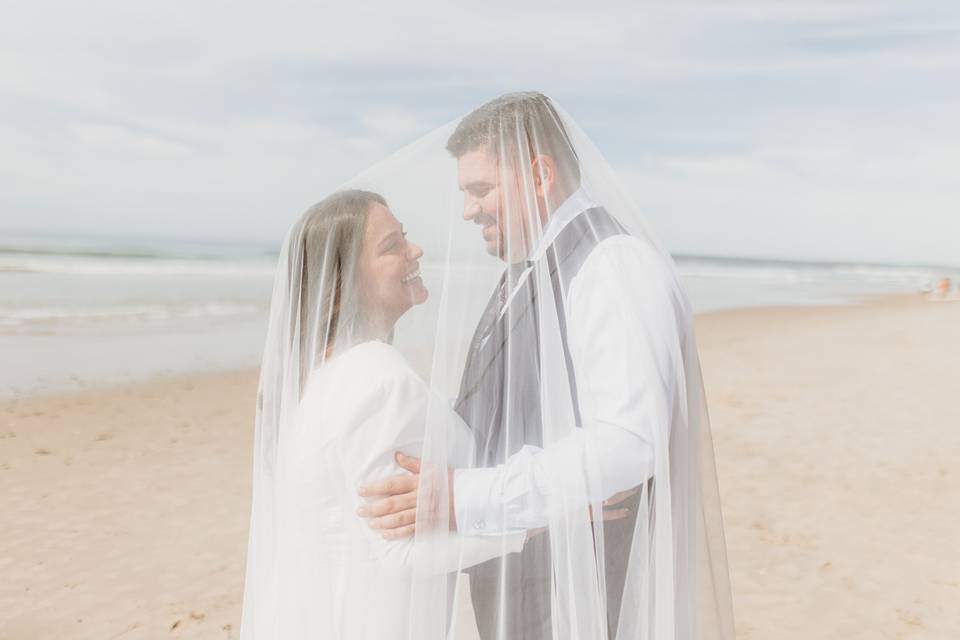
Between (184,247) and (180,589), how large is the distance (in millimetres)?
36406

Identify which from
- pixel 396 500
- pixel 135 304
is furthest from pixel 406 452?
pixel 135 304

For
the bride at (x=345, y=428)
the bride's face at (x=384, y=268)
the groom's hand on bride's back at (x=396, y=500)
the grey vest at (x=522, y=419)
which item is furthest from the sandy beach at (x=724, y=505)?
the bride's face at (x=384, y=268)

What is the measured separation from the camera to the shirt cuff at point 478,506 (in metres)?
1.85

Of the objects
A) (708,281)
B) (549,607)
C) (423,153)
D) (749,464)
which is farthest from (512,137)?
(708,281)

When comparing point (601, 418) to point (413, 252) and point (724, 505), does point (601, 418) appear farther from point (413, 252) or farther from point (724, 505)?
Result: point (724, 505)

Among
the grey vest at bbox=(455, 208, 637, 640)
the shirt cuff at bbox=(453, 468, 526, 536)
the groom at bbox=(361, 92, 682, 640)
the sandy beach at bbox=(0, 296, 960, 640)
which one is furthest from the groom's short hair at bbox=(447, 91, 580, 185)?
the sandy beach at bbox=(0, 296, 960, 640)

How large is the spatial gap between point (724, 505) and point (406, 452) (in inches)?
191

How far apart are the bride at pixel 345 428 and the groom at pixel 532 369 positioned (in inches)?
2.8

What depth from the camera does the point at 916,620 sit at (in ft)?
14.3

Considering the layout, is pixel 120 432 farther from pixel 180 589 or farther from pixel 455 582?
pixel 455 582

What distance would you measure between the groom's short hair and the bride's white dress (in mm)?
559

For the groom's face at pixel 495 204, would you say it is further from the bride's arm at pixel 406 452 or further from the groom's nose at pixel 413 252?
the bride's arm at pixel 406 452

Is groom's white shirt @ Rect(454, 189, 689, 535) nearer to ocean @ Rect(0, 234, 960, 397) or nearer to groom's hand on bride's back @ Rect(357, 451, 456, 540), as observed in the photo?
groom's hand on bride's back @ Rect(357, 451, 456, 540)

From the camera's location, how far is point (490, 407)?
1956 millimetres
